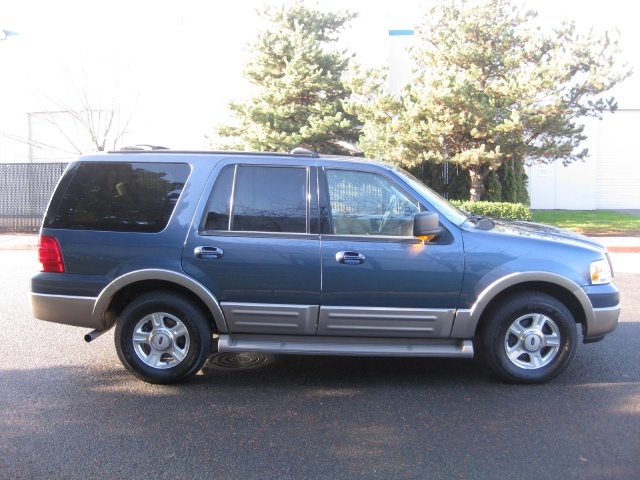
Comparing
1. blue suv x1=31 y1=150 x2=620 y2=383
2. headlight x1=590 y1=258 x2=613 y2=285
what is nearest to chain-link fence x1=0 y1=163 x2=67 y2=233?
blue suv x1=31 y1=150 x2=620 y2=383

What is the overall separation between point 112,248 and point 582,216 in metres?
20.4

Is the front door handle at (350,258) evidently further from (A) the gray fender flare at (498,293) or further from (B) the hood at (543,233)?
(B) the hood at (543,233)

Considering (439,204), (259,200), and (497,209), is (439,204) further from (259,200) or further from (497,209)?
(497,209)

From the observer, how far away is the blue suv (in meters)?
4.90

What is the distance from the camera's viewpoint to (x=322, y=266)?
16.1 feet

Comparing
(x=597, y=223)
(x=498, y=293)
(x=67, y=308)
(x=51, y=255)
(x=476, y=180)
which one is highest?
(x=476, y=180)

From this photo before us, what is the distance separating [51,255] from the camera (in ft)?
16.9

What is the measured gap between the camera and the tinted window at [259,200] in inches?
200

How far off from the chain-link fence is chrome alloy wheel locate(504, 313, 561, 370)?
1615 cm

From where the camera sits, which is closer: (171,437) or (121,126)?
(171,437)

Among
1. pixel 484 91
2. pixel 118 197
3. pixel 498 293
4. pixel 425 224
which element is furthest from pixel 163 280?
pixel 484 91

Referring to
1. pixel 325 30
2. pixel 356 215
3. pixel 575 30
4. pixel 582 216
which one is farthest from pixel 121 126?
pixel 356 215

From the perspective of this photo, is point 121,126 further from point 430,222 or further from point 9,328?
point 430,222

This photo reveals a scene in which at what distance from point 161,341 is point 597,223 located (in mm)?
17452
